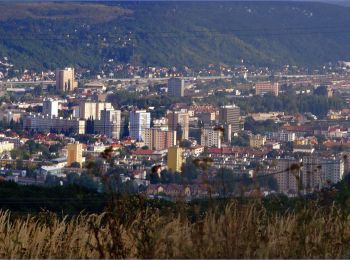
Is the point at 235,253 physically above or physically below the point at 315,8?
below

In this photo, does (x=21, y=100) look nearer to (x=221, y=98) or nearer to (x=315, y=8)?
(x=221, y=98)

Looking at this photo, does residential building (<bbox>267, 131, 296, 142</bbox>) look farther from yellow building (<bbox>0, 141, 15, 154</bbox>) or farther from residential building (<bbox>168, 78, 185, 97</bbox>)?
residential building (<bbox>168, 78, 185, 97</bbox>)

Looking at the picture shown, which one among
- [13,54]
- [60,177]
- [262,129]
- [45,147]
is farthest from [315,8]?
[60,177]

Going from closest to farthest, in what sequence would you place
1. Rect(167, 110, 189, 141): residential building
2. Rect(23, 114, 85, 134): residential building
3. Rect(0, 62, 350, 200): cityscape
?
Rect(0, 62, 350, 200): cityscape → Rect(167, 110, 189, 141): residential building → Rect(23, 114, 85, 134): residential building

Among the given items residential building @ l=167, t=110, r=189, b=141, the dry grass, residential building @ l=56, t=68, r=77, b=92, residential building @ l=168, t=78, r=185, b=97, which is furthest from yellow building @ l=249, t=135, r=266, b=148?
residential building @ l=56, t=68, r=77, b=92

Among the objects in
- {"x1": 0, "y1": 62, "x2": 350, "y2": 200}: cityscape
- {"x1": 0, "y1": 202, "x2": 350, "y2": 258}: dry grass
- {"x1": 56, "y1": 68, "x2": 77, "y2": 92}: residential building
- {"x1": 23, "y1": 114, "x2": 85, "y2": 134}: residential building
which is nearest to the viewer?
{"x1": 0, "y1": 202, "x2": 350, "y2": 258}: dry grass

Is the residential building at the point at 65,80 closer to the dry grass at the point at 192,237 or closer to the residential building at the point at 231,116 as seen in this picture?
the residential building at the point at 231,116

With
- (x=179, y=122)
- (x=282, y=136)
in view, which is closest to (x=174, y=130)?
(x=179, y=122)

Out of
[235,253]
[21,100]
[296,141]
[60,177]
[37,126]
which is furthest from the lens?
Result: [21,100]
